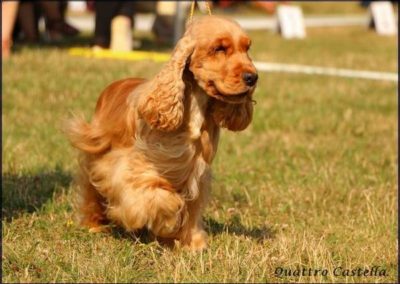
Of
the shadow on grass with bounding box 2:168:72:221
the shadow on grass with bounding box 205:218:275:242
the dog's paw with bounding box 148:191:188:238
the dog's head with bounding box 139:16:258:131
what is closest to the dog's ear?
the dog's head with bounding box 139:16:258:131

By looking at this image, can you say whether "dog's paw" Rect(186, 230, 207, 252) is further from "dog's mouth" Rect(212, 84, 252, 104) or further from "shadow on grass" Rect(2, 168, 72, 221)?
"shadow on grass" Rect(2, 168, 72, 221)

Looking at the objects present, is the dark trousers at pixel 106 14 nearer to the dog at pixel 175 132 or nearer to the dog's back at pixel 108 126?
the dog's back at pixel 108 126

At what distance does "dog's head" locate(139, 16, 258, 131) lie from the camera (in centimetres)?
375

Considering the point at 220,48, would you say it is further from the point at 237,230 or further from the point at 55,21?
the point at 55,21

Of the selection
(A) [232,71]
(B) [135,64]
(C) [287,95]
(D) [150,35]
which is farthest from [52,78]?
(D) [150,35]

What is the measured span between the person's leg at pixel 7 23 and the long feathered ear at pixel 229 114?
6939mm

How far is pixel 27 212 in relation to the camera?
15.6ft

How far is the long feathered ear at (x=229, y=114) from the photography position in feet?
13.1

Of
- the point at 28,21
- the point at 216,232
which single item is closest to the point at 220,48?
the point at 216,232

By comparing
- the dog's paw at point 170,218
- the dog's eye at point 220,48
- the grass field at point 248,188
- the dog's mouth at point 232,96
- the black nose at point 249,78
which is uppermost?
the dog's eye at point 220,48

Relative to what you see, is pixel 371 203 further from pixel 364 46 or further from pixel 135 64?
pixel 364 46

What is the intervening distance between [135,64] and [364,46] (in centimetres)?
902

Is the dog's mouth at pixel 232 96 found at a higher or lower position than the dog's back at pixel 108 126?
higher

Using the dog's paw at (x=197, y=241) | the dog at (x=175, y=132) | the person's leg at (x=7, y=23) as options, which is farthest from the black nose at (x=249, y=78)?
the person's leg at (x=7, y=23)
